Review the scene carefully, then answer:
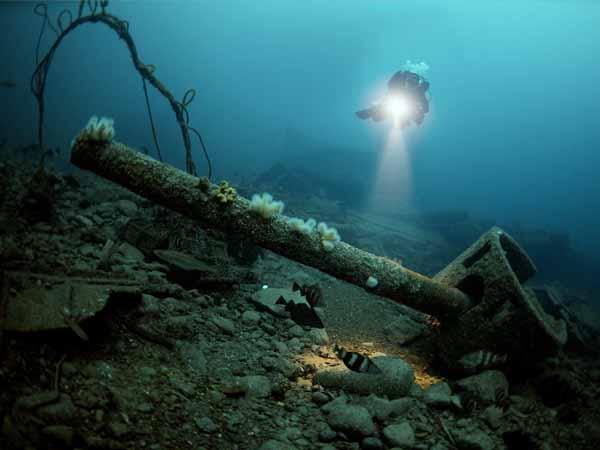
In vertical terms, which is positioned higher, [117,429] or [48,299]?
[48,299]

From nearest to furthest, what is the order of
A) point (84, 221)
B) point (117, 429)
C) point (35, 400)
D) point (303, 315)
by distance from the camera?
point (35, 400)
point (117, 429)
point (303, 315)
point (84, 221)

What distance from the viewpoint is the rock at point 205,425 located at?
2.48 meters

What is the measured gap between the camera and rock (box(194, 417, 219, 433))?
2.48 m

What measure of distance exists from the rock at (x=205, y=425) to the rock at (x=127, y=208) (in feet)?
21.0

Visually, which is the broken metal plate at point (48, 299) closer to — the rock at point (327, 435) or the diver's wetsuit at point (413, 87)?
the rock at point (327, 435)

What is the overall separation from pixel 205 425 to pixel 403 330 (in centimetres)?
475

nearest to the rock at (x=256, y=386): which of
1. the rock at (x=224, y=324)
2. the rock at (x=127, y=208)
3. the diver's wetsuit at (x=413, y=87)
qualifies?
the rock at (x=224, y=324)

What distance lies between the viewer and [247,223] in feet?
12.3

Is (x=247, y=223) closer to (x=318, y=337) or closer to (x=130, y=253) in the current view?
(x=318, y=337)

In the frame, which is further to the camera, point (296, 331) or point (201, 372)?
point (296, 331)

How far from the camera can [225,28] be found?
14275 centimetres

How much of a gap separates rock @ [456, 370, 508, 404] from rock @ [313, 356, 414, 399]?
36.7 inches

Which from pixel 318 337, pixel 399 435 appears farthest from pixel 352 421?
pixel 318 337

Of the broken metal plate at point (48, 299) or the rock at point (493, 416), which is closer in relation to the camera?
the broken metal plate at point (48, 299)
